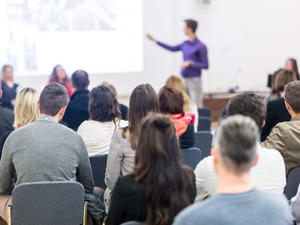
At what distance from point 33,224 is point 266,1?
736cm

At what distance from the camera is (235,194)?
1491 millimetres

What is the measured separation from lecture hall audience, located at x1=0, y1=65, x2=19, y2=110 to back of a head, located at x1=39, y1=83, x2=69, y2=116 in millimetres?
3834

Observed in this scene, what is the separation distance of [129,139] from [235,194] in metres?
1.32

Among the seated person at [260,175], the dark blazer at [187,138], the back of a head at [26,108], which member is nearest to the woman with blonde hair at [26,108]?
the back of a head at [26,108]

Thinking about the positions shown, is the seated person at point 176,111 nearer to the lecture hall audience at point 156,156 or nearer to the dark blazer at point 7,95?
the lecture hall audience at point 156,156

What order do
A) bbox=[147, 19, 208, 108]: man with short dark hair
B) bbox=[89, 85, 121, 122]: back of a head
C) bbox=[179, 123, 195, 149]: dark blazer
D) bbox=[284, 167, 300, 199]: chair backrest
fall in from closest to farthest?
1. bbox=[284, 167, 300, 199]: chair backrest
2. bbox=[179, 123, 195, 149]: dark blazer
3. bbox=[89, 85, 121, 122]: back of a head
4. bbox=[147, 19, 208, 108]: man with short dark hair

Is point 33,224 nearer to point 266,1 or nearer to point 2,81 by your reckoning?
point 2,81

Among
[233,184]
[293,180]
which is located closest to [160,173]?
[233,184]

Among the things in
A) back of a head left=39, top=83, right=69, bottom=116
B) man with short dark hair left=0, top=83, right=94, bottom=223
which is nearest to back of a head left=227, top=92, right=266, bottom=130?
man with short dark hair left=0, top=83, right=94, bottom=223

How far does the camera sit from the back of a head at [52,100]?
2.86 meters

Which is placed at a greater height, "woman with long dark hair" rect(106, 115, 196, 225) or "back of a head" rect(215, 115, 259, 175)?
"back of a head" rect(215, 115, 259, 175)

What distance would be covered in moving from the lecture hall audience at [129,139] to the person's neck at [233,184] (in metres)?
1.22

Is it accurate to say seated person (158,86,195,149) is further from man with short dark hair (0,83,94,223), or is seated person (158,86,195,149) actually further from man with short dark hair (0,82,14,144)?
man with short dark hair (0,82,14,144)

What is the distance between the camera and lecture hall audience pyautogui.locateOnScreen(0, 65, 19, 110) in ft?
21.5
